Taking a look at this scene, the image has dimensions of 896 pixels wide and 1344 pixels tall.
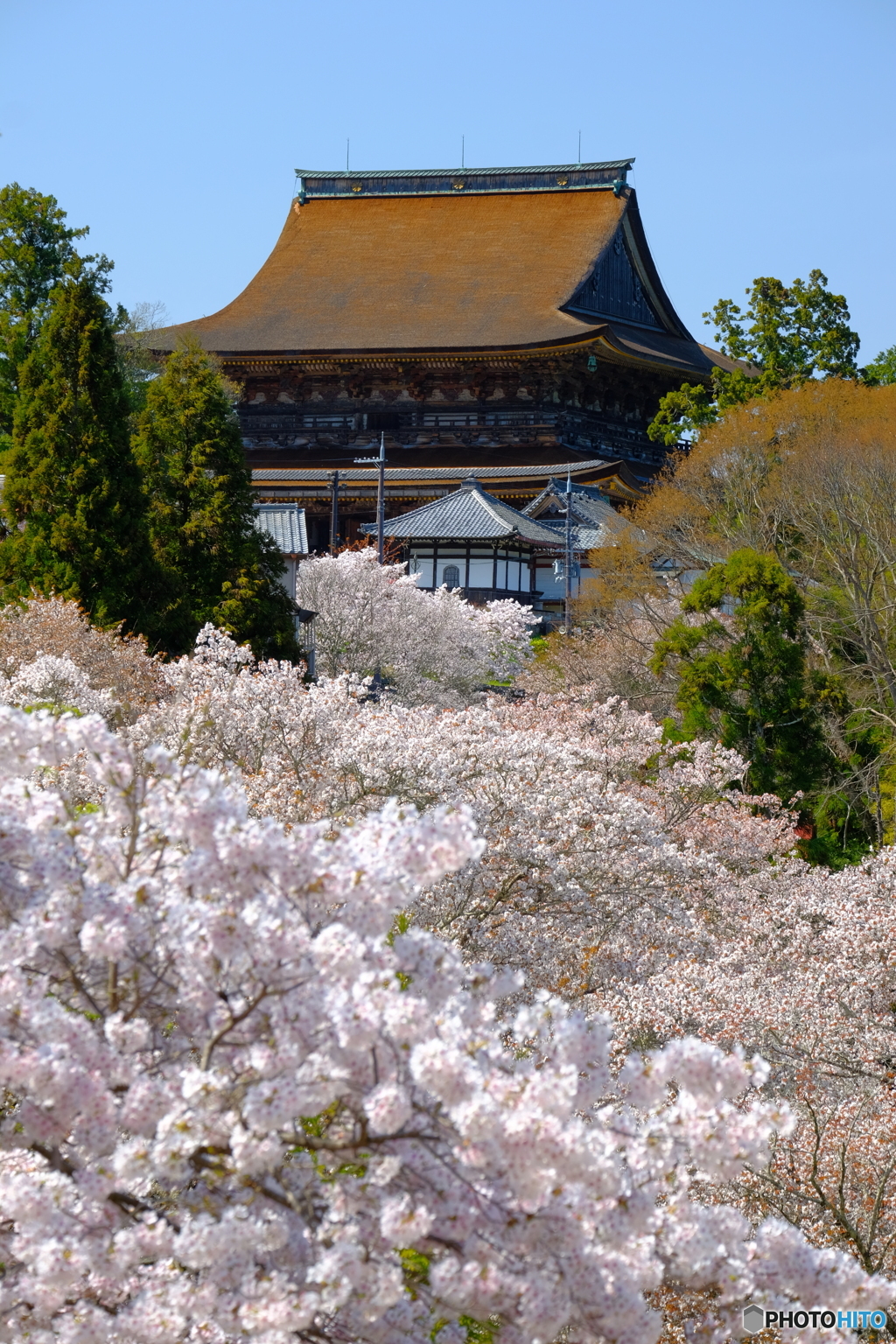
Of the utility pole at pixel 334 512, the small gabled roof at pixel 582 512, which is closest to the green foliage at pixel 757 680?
the small gabled roof at pixel 582 512

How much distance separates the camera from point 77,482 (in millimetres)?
17484

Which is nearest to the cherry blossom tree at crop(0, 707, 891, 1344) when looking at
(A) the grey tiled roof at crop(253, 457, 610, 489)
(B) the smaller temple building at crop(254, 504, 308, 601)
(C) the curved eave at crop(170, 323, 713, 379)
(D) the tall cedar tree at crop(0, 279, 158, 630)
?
(D) the tall cedar tree at crop(0, 279, 158, 630)

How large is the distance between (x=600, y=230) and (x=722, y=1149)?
4013 centimetres

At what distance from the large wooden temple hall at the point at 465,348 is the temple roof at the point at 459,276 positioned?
0.23 feet

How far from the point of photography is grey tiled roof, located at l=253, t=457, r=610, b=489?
3497cm

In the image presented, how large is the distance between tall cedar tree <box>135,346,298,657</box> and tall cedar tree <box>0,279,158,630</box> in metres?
1.47

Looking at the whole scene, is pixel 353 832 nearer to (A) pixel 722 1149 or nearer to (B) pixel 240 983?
(B) pixel 240 983

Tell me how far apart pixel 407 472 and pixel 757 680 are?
2012 cm

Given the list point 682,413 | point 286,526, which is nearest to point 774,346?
point 682,413

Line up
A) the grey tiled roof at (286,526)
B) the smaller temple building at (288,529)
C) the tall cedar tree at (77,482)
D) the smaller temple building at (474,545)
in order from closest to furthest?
the tall cedar tree at (77,482), the smaller temple building at (288,529), the grey tiled roof at (286,526), the smaller temple building at (474,545)

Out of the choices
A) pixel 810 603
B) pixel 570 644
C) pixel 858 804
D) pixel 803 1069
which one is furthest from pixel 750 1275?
pixel 570 644

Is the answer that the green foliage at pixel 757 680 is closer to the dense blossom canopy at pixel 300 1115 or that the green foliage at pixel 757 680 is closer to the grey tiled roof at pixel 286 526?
the grey tiled roof at pixel 286 526

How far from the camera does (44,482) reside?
1755 centimetres

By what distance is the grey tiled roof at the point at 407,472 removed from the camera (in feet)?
115
